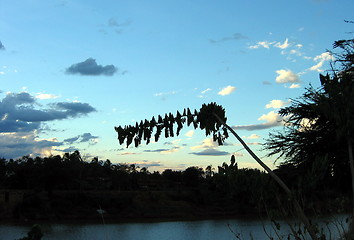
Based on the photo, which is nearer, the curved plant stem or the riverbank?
the curved plant stem

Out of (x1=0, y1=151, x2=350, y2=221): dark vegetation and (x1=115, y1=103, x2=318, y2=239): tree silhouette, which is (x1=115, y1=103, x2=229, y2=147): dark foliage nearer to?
(x1=115, y1=103, x2=318, y2=239): tree silhouette

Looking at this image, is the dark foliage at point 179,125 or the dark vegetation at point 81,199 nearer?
the dark foliage at point 179,125

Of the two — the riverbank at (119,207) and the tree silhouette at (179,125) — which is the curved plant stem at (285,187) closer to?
the tree silhouette at (179,125)

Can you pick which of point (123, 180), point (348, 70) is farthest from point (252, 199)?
point (123, 180)

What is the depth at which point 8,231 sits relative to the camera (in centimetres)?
3975

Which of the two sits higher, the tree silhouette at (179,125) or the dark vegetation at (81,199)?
the tree silhouette at (179,125)

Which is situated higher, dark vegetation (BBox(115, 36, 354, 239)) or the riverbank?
dark vegetation (BBox(115, 36, 354, 239))

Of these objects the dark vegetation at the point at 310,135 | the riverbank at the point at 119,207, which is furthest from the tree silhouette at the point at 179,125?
Answer: the riverbank at the point at 119,207

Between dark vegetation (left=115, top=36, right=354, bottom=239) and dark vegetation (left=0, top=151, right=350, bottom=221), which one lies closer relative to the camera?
dark vegetation (left=115, top=36, right=354, bottom=239)

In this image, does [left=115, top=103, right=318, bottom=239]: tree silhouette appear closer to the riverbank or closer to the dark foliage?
the dark foliage

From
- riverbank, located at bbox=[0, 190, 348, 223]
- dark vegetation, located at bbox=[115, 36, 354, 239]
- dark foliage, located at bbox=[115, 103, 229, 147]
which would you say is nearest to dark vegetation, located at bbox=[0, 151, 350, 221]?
riverbank, located at bbox=[0, 190, 348, 223]

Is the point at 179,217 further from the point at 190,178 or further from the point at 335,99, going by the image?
the point at 335,99

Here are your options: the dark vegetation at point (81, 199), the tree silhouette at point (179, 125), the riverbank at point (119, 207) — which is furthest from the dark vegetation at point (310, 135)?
the riverbank at point (119, 207)

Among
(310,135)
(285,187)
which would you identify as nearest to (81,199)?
(310,135)
